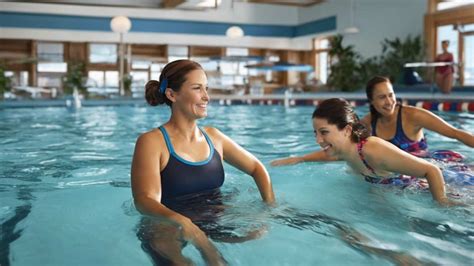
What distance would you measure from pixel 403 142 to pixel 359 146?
133 centimetres

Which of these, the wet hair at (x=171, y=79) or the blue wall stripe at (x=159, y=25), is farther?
the blue wall stripe at (x=159, y=25)

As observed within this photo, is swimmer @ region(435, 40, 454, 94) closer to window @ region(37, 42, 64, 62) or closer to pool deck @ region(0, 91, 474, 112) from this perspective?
pool deck @ region(0, 91, 474, 112)

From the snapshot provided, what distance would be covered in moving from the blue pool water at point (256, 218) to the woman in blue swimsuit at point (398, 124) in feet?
1.50

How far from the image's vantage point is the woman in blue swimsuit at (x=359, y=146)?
2740 millimetres

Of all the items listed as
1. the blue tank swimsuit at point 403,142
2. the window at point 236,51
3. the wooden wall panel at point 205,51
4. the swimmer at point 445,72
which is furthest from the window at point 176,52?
the blue tank swimsuit at point 403,142

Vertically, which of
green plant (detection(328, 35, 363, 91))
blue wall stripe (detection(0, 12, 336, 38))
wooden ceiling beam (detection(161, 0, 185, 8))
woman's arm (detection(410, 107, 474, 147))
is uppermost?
wooden ceiling beam (detection(161, 0, 185, 8))

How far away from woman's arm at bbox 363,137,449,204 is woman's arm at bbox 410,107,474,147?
1.04 m

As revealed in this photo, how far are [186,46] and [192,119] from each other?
20409 millimetres

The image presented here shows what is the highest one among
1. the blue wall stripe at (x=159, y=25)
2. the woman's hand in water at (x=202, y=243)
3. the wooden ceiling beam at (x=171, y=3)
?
the wooden ceiling beam at (x=171, y=3)

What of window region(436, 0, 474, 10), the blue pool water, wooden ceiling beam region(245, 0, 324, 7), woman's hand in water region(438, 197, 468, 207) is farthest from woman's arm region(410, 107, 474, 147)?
wooden ceiling beam region(245, 0, 324, 7)

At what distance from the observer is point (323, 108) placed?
2740 millimetres

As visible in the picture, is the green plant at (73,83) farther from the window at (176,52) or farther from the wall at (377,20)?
the wall at (377,20)

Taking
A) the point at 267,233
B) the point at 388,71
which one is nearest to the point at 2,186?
the point at 267,233

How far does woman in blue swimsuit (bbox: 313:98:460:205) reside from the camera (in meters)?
2.74
